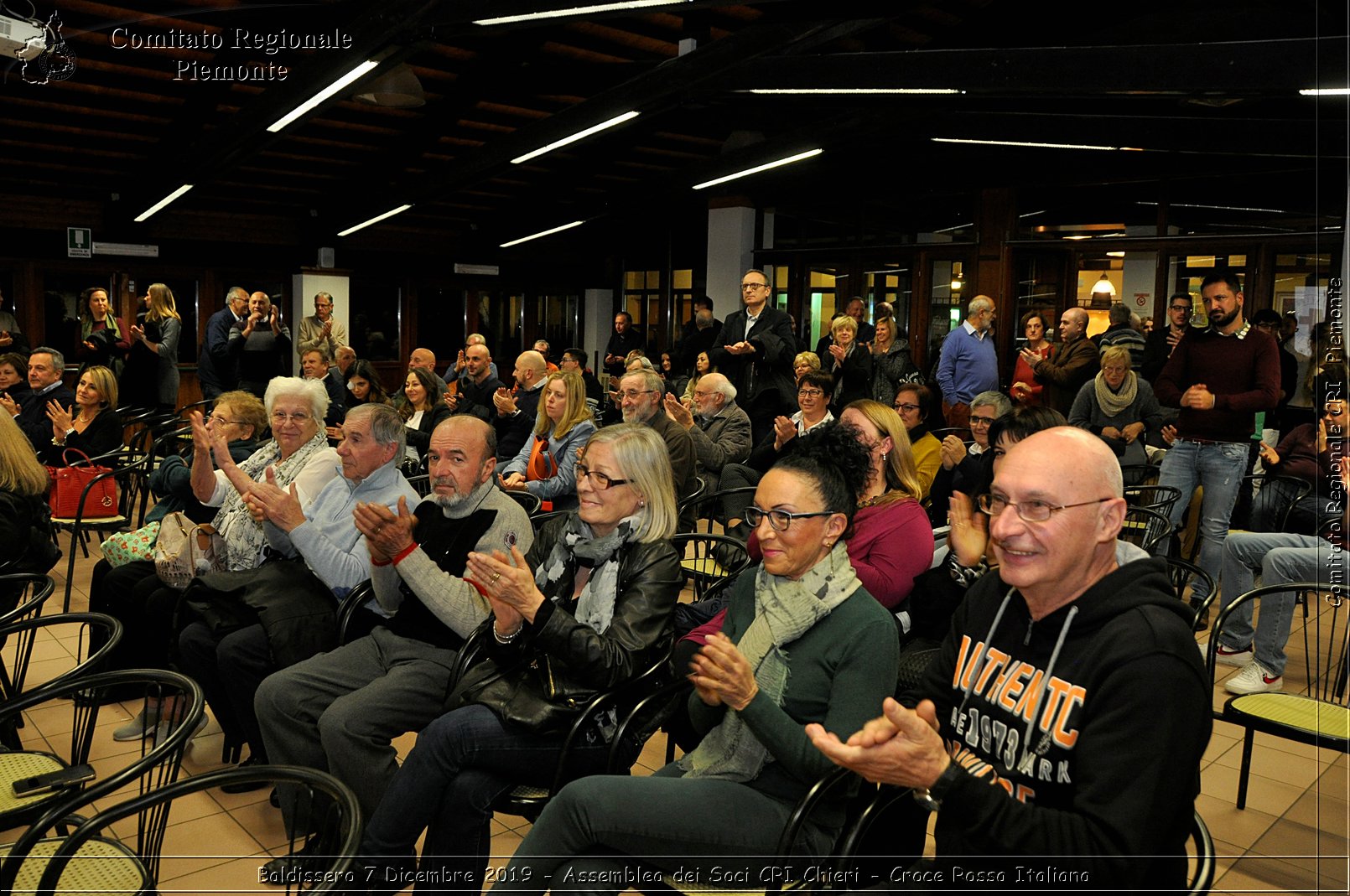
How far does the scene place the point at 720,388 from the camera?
558 cm

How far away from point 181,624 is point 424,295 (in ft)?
40.3

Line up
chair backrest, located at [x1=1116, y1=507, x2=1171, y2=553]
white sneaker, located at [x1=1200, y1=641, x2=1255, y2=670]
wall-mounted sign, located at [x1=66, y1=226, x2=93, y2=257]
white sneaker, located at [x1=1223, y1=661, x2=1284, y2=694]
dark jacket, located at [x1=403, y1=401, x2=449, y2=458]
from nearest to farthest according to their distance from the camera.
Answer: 1. chair backrest, located at [x1=1116, y1=507, x2=1171, y2=553]
2. white sneaker, located at [x1=1223, y1=661, x2=1284, y2=694]
3. white sneaker, located at [x1=1200, y1=641, x2=1255, y2=670]
4. dark jacket, located at [x1=403, y1=401, x2=449, y2=458]
5. wall-mounted sign, located at [x1=66, y1=226, x2=93, y2=257]

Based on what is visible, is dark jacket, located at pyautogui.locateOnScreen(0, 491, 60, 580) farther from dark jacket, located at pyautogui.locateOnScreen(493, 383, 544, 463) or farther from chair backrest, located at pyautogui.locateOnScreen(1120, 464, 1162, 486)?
chair backrest, located at pyautogui.locateOnScreen(1120, 464, 1162, 486)

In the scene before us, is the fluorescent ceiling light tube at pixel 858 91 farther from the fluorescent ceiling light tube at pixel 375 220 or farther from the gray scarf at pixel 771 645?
the fluorescent ceiling light tube at pixel 375 220

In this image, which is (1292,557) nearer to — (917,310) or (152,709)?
(152,709)

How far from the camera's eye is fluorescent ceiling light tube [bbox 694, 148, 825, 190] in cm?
1008

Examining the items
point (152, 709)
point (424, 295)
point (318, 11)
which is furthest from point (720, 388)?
point (424, 295)

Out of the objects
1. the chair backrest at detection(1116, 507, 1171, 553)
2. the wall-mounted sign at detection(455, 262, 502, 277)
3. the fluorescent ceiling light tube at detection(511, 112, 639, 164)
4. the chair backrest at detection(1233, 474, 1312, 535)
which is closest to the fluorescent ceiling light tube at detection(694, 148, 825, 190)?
the fluorescent ceiling light tube at detection(511, 112, 639, 164)

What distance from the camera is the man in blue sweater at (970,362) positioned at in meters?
7.58

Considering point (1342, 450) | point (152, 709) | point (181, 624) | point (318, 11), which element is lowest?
point (152, 709)

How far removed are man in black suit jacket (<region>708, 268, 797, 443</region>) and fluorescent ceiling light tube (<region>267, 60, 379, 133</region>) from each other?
2981mm

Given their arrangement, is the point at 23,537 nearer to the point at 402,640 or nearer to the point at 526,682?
the point at 402,640

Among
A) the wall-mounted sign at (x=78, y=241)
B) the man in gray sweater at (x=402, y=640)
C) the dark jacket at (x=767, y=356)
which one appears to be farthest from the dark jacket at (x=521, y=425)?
the wall-mounted sign at (x=78, y=241)

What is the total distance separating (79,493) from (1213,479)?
6023 millimetres
